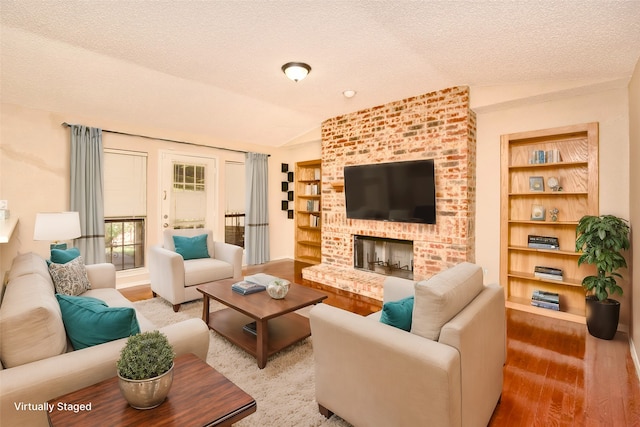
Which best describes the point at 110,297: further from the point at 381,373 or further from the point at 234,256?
the point at 381,373

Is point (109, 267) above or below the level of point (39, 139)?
below

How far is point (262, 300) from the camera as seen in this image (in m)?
2.76

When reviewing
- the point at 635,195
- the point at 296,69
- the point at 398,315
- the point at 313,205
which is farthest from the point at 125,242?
the point at 635,195

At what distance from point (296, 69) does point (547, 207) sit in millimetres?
3329

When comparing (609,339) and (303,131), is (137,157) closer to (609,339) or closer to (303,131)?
(303,131)

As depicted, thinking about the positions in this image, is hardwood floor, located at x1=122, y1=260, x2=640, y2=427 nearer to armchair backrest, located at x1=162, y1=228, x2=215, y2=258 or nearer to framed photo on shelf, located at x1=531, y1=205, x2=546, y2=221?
A: framed photo on shelf, located at x1=531, y1=205, x2=546, y2=221

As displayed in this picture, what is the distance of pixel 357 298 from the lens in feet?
13.8

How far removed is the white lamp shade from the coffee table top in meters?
1.45

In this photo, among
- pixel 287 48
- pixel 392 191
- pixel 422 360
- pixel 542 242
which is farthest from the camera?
pixel 392 191

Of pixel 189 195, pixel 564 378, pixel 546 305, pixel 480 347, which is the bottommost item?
pixel 564 378

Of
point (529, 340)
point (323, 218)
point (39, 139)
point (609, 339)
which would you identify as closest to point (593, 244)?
point (609, 339)

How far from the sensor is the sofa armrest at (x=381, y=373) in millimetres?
1327

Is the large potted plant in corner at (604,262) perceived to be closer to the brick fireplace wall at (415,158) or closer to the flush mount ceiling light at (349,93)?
the brick fireplace wall at (415,158)

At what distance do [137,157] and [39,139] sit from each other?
1.13 metres
